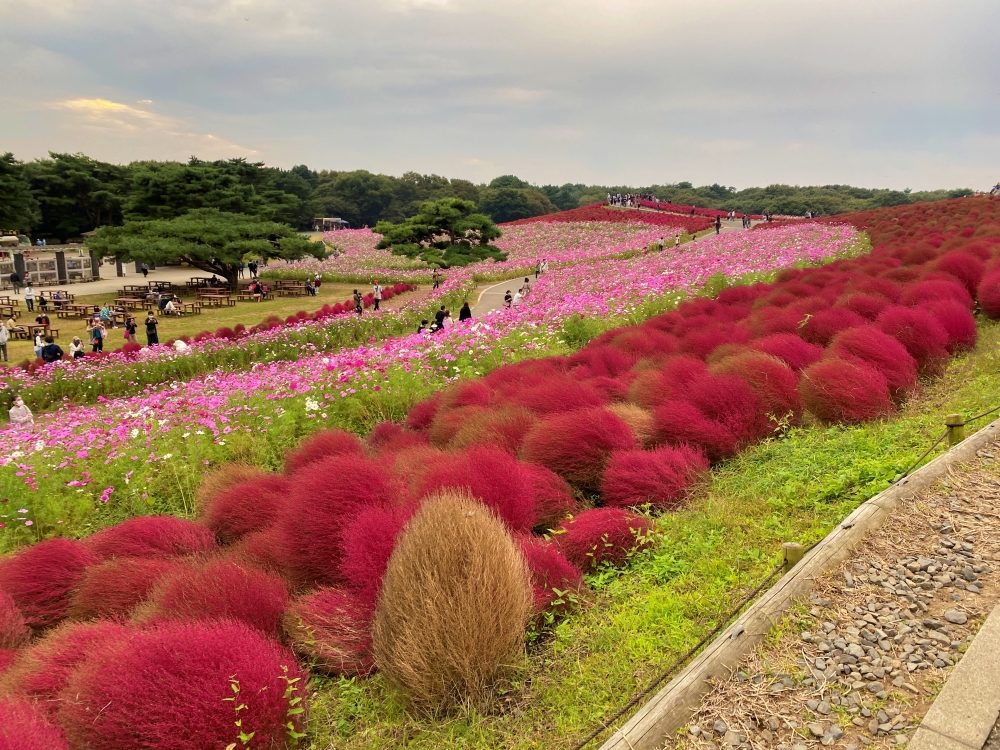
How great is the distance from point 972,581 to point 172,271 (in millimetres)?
43716

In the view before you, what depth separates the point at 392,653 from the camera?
9.66 ft

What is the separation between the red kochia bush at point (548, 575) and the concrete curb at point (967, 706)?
1807mm

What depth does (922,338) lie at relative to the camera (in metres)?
6.80

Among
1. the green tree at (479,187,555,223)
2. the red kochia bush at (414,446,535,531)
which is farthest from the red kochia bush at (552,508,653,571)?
the green tree at (479,187,555,223)

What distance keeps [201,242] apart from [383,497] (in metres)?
26.1

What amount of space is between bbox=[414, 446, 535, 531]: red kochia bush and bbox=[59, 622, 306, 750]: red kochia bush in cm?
158

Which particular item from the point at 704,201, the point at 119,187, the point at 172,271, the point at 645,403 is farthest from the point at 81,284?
the point at 704,201

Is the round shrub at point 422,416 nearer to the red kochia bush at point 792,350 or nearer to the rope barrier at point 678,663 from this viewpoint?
the red kochia bush at point 792,350

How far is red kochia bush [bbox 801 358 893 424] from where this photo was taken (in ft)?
18.2

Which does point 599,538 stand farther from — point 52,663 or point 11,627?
point 11,627

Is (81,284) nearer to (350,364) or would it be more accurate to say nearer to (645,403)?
(350,364)

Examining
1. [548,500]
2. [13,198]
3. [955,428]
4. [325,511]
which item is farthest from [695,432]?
[13,198]

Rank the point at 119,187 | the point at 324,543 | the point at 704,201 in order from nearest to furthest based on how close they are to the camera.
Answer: the point at 324,543 < the point at 119,187 < the point at 704,201

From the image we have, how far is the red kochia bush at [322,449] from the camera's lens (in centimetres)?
548
